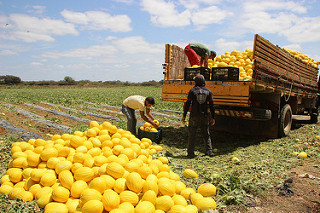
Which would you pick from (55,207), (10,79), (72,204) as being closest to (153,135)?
(72,204)

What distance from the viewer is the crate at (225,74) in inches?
252

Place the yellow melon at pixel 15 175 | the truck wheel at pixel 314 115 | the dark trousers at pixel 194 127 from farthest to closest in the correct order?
1. the truck wheel at pixel 314 115
2. the dark trousers at pixel 194 127
3. the yellow melon at pixel 15 175

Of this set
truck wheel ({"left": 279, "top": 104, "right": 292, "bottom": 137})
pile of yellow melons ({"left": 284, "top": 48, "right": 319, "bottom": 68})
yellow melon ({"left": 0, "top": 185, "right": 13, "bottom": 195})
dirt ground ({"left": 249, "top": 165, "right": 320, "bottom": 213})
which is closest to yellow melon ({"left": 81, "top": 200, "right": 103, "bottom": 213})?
yellow melon ({"left": 0, "top": 185, "right": 13, "bottom": 195})

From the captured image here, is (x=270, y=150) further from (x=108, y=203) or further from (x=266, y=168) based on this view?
(x=108, y=203)

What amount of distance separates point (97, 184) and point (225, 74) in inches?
185

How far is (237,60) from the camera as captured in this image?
332 inches

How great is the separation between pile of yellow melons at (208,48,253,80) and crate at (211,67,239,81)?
105 centimetres

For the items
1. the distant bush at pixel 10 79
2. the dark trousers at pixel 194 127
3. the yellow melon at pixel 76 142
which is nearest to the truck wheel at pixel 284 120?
the dark trousers at pixel 194 127

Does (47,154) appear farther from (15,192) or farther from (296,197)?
(296,197)

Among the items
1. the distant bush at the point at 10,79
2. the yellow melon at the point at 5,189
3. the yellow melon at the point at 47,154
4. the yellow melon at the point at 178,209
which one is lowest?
the yellow melon at the point at 5,189

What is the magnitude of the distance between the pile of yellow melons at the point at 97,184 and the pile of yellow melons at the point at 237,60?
15.1 ft

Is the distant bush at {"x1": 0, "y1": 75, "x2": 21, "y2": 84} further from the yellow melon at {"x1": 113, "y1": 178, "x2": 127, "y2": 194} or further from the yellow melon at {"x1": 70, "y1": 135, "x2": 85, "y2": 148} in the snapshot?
the yellow melon at {"x1": 113, "y1": 178, "x2": 127, "y2": 194}

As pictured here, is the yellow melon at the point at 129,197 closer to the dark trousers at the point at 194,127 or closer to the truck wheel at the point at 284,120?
the dark trousers at the point at 194,127

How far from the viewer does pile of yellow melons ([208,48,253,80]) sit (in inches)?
302
